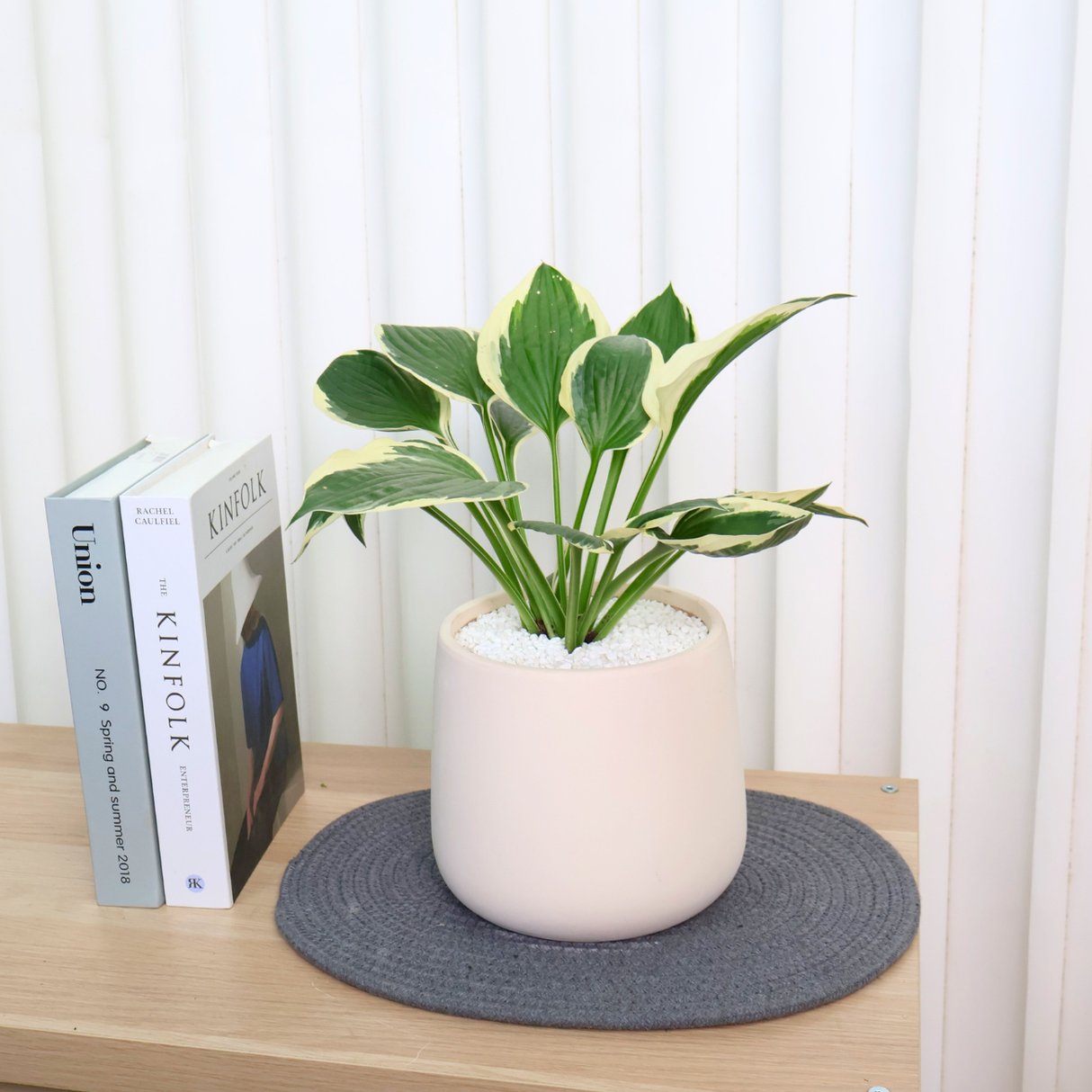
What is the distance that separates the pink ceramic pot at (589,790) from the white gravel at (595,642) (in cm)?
3

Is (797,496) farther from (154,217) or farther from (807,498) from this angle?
(154,217)

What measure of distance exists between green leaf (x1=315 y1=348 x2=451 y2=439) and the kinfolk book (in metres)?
0.08

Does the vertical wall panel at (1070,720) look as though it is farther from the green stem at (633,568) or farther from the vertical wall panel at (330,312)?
the vertical wall panel at (330,312)

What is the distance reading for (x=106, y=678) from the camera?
2.16 feet

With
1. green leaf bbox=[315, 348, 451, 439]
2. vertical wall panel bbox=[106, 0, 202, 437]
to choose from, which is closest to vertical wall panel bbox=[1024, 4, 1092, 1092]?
green leaf bbox=[315, 348, 451, 439]

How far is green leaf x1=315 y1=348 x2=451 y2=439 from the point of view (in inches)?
27.8

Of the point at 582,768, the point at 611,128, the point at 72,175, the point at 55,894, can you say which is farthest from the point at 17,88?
the point at 582,768

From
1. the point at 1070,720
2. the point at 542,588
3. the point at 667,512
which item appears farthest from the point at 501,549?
the point at 1070,720

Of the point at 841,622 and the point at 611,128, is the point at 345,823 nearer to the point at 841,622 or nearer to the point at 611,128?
the point at 841,622

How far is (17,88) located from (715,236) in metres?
0.59

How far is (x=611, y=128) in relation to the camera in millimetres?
829

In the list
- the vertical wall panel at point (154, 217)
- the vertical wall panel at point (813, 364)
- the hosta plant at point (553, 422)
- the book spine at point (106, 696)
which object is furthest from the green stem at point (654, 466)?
the vertical wall panel at point (154, 217)

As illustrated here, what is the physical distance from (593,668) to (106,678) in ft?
0.97

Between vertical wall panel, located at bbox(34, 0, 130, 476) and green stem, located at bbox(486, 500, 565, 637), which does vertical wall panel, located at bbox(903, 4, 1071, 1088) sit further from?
vertical wall panel, located at bbox(34, 0, 130, 476)
